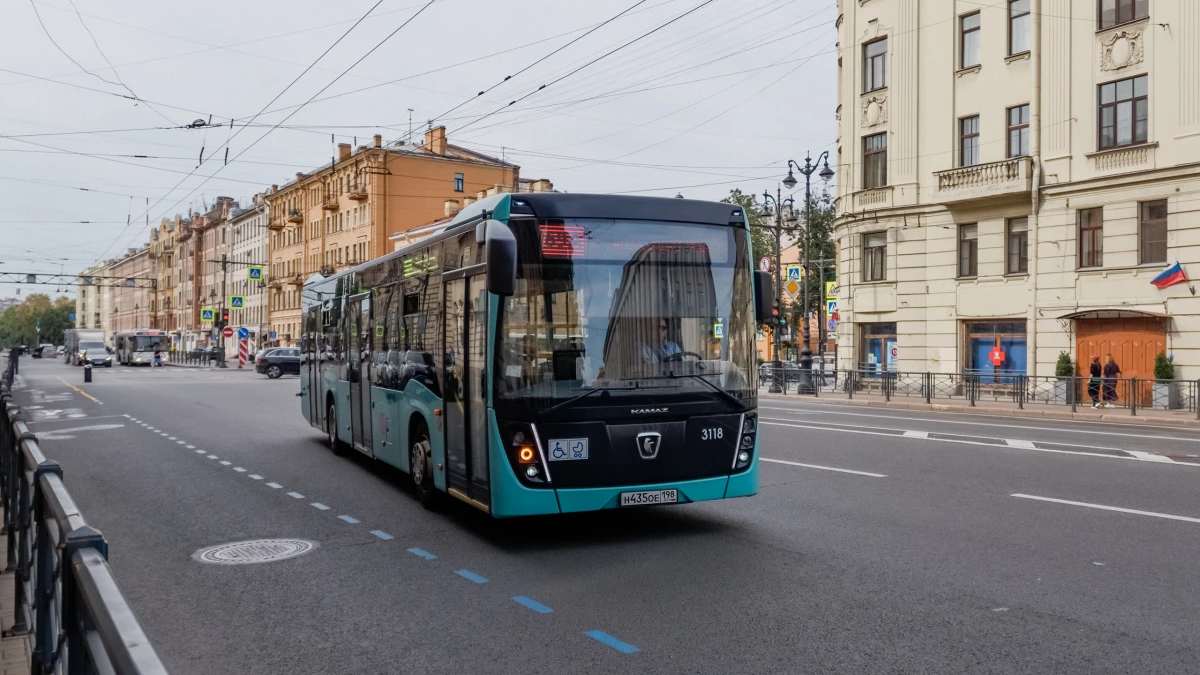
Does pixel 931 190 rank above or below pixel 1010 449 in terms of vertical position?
above

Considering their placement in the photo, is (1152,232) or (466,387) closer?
(466,387)

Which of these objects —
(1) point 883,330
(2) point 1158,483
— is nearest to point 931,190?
(1) point 883,330

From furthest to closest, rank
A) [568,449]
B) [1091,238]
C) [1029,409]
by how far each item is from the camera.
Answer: [1091,238] → [1029,409] → [568,449]

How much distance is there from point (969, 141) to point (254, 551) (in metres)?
29.3

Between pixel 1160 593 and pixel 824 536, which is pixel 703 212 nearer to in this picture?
pixel 824 536

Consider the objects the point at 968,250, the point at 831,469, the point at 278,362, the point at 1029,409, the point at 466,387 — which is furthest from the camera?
the point at 278,362

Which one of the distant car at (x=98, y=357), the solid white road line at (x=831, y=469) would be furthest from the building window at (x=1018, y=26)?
the distant car at (x=98, y=357)

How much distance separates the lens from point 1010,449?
51.3 feet

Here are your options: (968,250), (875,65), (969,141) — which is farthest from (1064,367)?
(875,65)

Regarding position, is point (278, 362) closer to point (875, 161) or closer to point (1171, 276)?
point (875, 161)

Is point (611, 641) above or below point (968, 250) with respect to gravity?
below

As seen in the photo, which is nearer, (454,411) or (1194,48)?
(454,411)

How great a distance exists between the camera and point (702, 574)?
7.42 meters

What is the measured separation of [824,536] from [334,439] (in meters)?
9.40
